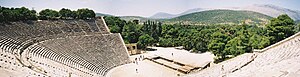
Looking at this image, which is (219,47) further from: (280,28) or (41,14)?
(41,14)

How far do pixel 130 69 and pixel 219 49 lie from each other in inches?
459

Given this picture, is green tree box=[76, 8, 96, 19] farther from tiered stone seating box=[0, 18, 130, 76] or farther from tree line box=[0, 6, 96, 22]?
tiered stone seating box=[0, 18, 130, 76]

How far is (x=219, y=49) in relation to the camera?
125 ft

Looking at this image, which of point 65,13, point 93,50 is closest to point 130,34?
point 65,13

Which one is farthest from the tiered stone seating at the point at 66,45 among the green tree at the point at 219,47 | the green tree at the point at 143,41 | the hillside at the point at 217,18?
the hillside at the point at 217,18

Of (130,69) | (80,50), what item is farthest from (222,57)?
(80,50)

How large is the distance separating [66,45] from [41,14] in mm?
12946

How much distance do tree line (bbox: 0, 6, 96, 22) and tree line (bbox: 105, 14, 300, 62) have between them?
5.12 meters

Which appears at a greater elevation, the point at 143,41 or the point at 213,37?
the point at 213,37

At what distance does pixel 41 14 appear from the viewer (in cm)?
4638

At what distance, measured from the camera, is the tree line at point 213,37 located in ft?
111

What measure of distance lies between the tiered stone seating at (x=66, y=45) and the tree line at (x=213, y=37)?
5571 millimetres

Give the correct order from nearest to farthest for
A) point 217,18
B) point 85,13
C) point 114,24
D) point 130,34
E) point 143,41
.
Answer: point 143,41 < point 85,13 < point 130,34 < point 114,24 < point 217,18

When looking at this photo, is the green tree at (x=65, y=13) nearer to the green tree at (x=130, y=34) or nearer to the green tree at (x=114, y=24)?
the green tree at (x=114, y=24)
